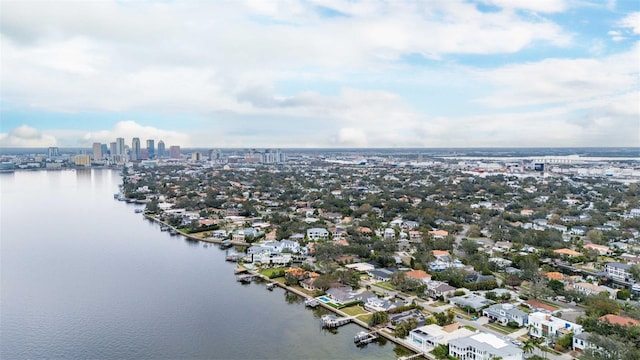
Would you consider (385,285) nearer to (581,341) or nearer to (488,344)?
(488,344)

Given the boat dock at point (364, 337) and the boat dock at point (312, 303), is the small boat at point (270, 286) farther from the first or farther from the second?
the boat dock at point (364, 337)

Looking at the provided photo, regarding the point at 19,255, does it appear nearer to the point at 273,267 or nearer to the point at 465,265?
the point at 273,267

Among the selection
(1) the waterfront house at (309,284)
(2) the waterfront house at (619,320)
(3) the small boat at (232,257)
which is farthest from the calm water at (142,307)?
(2) the waterfront house at (619,320)

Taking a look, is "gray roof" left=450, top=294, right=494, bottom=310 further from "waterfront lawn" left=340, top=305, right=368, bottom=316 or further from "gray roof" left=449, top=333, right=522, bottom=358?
"waterfront lawn" left=340, top=305, right=368, bottom=316

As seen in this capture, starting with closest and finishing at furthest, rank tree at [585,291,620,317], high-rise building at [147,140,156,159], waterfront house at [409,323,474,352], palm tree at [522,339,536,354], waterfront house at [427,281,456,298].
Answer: palm tree at [522,339,536,354], waterfront house at [409,323,474,352], tree at [585,291,620,317], waterfront house at [427,281,456,298], high-rise building at [147,140,156,159]

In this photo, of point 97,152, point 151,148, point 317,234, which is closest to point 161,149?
point 151,148

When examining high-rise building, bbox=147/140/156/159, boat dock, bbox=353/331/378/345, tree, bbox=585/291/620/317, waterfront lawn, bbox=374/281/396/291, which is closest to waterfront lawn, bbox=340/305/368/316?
boat dock, bbox=353/331/378/345
